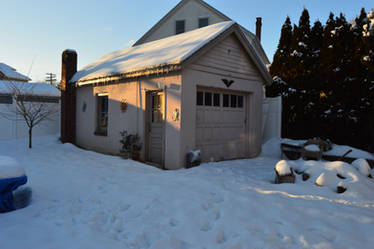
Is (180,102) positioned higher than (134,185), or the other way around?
(180,102)

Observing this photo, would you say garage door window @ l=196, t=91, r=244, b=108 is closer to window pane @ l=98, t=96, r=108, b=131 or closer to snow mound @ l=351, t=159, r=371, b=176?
snow mound @ l=351, t=159, r=371, b=176

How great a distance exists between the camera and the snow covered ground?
2.83 m

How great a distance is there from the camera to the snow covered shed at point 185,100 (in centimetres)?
685

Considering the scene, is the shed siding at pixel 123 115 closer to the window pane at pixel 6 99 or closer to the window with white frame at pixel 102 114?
the window with white frame at pixel 102 114

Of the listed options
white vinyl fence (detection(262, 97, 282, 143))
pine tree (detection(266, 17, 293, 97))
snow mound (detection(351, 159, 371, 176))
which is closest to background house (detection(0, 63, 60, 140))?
white vinyl fence (detection(262, 97, 282, 143))

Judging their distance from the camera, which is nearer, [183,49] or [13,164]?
[13,164]

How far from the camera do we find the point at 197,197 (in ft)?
13.7

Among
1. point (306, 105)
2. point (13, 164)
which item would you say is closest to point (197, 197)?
point (13, 164)

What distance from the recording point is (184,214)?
354 cm

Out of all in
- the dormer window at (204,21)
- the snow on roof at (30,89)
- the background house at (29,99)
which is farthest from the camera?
the dormer window at (204,21)

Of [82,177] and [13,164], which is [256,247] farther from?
[82,177]

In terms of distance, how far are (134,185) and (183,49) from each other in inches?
159

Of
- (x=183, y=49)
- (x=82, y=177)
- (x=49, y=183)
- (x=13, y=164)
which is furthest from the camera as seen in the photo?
(x=183, y=49)

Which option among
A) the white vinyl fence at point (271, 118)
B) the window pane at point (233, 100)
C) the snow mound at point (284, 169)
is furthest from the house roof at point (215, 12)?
the snow mound at point (284, 169)
